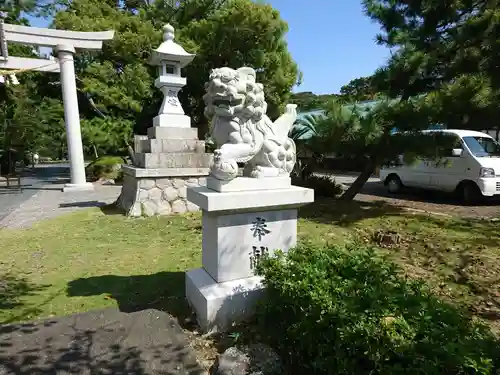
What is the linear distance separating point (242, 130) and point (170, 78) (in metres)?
6.05

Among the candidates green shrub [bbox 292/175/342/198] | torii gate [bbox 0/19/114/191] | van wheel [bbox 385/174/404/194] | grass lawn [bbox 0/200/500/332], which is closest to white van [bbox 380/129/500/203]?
van wheel [bbox 385/174/404/194]

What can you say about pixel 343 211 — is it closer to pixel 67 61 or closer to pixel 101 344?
pixel 101 344

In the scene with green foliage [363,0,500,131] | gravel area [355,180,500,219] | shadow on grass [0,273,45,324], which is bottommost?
shadow on grass [0,273,45,324]

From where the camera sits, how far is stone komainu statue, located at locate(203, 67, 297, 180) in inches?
111

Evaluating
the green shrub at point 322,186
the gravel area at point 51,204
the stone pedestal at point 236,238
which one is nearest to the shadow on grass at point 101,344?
the stone pedestal at point 236,238

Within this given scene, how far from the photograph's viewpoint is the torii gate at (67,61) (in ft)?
36.4

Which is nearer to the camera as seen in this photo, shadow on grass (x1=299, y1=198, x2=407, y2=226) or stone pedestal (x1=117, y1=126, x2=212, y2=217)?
shadow on grass (x1=299, y1=198, x2=407, y2=226)

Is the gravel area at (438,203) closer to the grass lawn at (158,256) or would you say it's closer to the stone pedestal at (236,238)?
the grass lawn at (158,256)

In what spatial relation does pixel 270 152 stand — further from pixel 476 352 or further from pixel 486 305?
pixel 486 305

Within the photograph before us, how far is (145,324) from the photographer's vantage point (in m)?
2.77

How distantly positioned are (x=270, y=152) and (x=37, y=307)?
2765 mm

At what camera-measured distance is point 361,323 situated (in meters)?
1.71

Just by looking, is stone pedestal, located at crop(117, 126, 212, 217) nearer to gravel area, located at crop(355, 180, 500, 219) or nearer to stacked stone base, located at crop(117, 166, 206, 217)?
stacked stone base, located at crop(117, 166, 206, 217)

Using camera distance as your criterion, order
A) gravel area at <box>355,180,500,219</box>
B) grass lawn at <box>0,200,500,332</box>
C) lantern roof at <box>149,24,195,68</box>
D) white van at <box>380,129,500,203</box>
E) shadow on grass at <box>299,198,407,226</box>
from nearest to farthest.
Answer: grass lawn at <box>0,200,500,332</box> → shadow on grass at <box>299,198,407,226</box> → gravel area at <box>355,180,500,219</box> → lantern roof at <box>149,24,195,68</box> → white van at <box>380,129,500,203</box>
